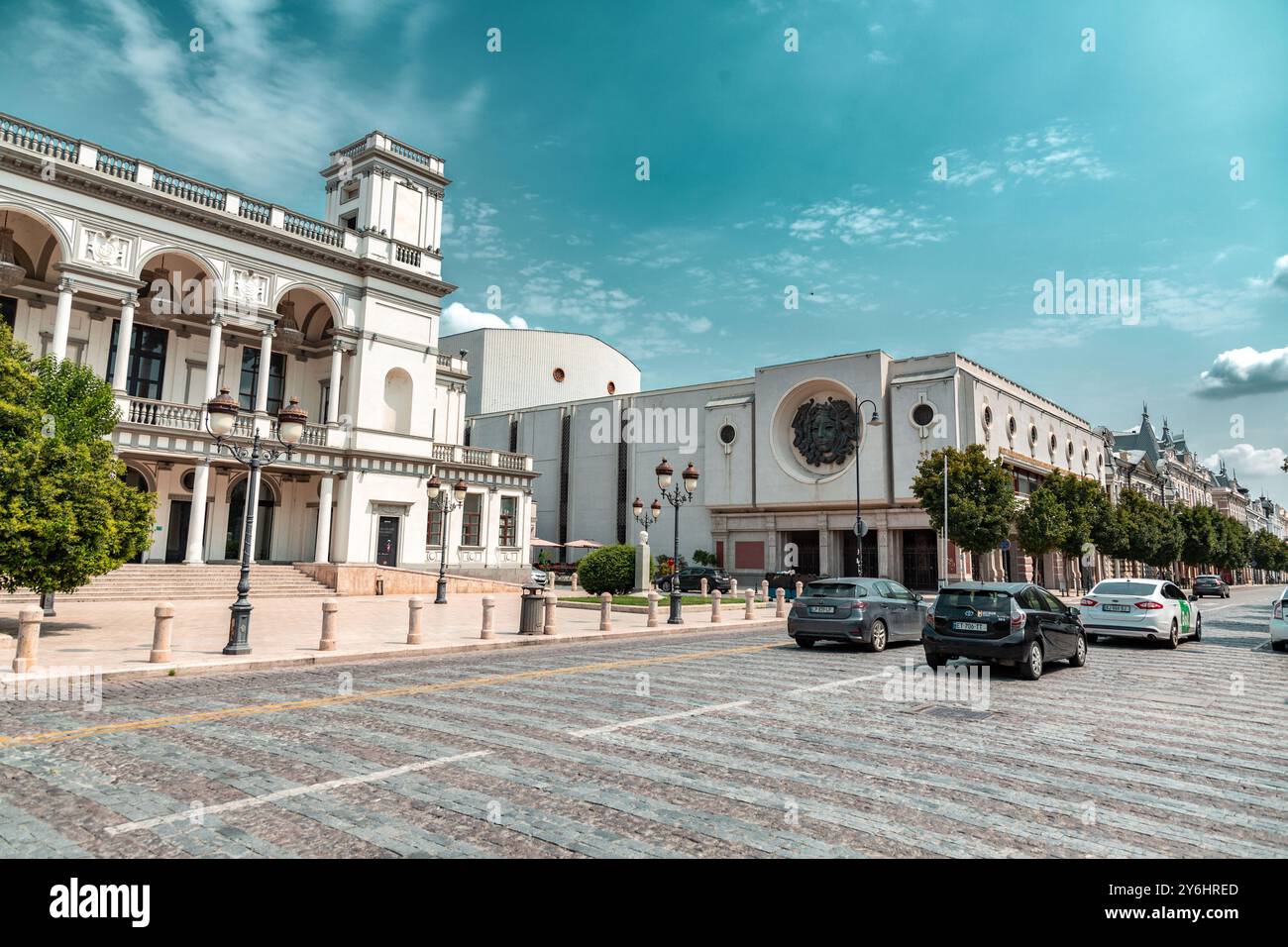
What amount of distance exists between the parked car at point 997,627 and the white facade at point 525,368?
212 ft

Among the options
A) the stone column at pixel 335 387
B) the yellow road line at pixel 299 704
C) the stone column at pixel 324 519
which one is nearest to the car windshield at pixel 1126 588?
the yellow road line at pixel 299 704

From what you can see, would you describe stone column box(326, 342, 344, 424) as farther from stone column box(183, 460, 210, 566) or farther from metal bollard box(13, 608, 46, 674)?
metal bollard box(13, 608, 46, 674)

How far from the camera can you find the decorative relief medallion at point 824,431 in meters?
54.9

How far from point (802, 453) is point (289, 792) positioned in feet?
179

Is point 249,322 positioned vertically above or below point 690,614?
above

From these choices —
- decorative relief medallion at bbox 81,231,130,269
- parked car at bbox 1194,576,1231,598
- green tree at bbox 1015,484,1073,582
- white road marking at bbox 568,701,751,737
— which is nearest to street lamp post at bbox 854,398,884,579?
green tree at bbox 1015,484,1073,582

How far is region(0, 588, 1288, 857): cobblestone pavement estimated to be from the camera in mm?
4383

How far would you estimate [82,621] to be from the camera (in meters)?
17.7

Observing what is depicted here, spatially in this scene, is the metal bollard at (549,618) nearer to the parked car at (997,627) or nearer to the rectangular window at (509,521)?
the parked car at (997,627)

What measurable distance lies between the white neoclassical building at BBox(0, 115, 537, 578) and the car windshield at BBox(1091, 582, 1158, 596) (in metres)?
25.6

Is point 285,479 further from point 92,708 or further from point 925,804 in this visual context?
point 925,804

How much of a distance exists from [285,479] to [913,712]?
33143 mm

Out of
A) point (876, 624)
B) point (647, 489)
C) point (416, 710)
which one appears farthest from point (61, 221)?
point (647, 489)

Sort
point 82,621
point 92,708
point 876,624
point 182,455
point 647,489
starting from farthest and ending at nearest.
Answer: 1. point 647,489
2. point 182,455
3. point 82,621
4. point 876,624
5. point 92,708
